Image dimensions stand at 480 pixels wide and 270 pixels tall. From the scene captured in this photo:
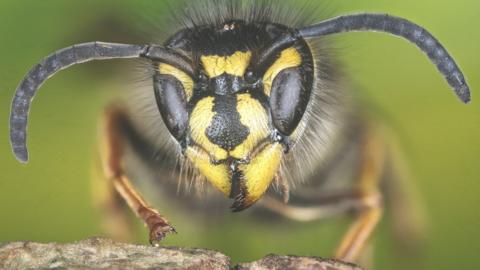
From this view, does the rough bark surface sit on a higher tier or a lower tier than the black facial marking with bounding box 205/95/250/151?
lower

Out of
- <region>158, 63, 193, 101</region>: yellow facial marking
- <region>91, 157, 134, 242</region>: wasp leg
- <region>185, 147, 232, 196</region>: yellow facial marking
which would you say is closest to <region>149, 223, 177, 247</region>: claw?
<region>185, 147, 232, 196</region>: yellow facial marking

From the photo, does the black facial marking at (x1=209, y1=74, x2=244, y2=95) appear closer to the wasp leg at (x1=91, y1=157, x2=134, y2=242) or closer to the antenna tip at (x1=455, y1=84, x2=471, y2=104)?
the antenna tip at (x1=455, y1=84, x2=471, y2=104)

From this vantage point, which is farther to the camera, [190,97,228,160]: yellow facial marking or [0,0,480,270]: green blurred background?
[0,0,480,270]: green blurred background

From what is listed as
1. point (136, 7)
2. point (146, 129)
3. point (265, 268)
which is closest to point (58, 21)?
point (136, 7)

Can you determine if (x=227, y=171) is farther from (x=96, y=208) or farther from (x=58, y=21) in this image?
(x=58, y=21)

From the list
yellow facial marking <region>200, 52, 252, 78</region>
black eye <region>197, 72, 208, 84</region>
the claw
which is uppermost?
yellow facial marking <region>200, 52, 252, 78</region>

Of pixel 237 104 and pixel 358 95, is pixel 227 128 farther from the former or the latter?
pixel 358 95

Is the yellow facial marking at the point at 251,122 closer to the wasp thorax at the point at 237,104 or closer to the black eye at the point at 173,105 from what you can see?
the wasp thorax at the point at 237,104
